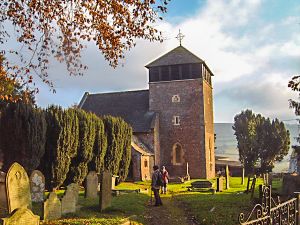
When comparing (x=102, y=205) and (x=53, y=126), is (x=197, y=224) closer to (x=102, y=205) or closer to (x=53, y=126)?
(x=102, y=205)

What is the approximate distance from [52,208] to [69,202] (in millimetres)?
1211

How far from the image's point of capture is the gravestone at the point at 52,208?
39.4 ft

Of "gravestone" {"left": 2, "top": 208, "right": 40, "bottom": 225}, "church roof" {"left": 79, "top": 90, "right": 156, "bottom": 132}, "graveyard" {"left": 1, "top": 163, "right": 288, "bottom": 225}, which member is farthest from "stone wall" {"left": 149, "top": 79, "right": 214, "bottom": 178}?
"gravestone" {"left": 2, "top": 208, "right": 40, "bottom": 225}

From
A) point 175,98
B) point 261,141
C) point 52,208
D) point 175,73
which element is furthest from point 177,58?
point 52,208

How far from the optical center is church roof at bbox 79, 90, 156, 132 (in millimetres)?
41656

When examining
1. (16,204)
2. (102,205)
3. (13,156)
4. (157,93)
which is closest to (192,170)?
(157,93)

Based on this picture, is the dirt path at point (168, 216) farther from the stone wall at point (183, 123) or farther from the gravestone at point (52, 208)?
the stone wall at point (183, 123)

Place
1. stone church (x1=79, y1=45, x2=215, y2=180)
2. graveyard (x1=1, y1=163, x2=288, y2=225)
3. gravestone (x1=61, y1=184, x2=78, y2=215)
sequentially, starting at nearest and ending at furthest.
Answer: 1. graveyard (x1=1, y1=163, x2=288, y2=225)
2. gravestone (x1=61, y1=184, x2=78, y2=215)
3. stone church (x1=79, y1=45, x2=215, y2=180)

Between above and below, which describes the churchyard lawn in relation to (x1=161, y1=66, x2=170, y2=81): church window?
below

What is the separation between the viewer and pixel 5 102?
2294cm

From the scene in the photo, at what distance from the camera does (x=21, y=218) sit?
872cm

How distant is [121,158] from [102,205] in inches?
688

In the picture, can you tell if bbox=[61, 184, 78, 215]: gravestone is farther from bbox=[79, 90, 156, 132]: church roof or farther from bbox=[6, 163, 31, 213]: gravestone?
bbox=[79, 90, 156, 132]: church roof

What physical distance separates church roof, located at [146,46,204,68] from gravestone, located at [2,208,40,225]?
34.1m
